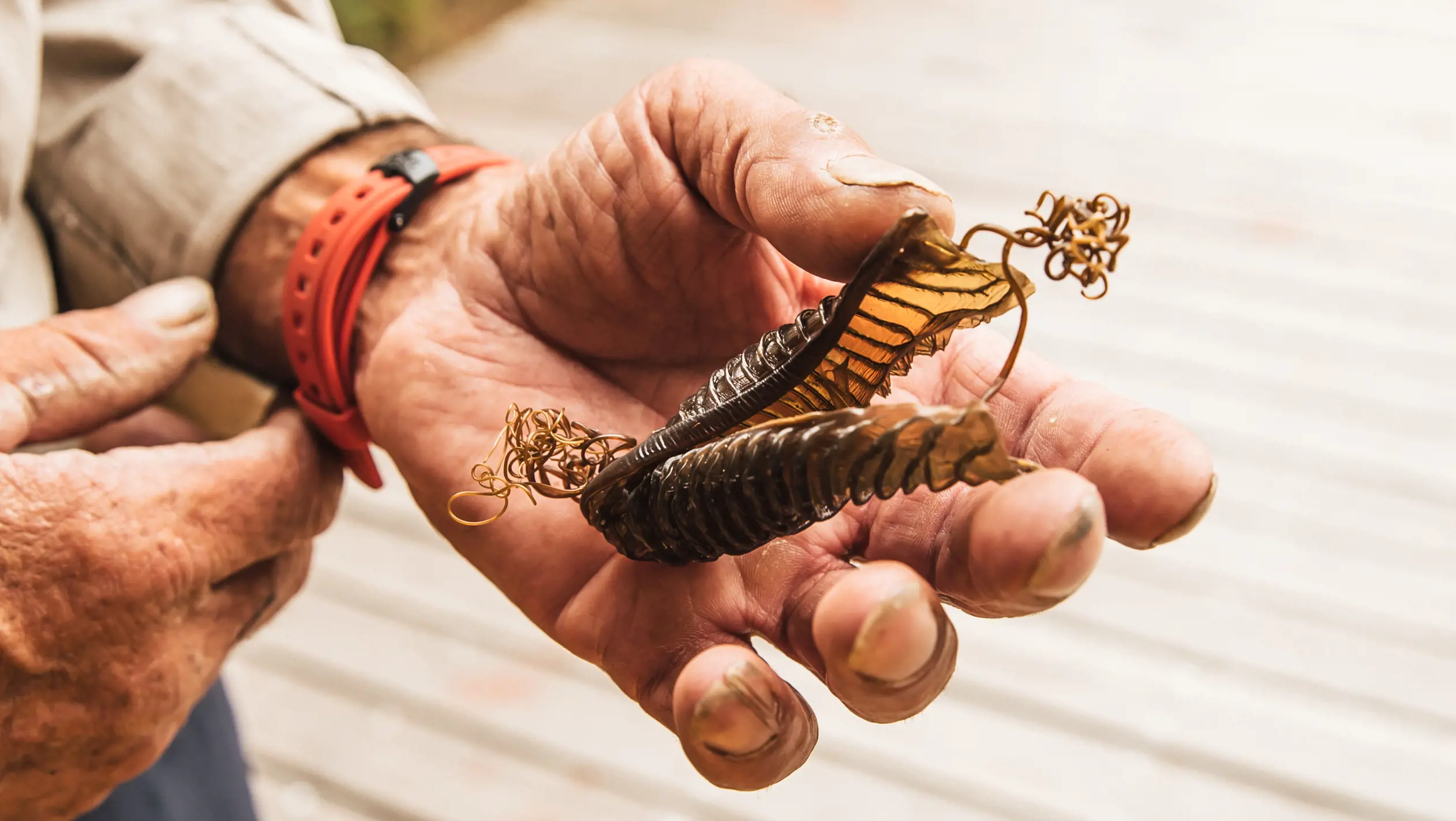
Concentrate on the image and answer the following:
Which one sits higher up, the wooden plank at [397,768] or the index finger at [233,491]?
the index finger at [233,491]

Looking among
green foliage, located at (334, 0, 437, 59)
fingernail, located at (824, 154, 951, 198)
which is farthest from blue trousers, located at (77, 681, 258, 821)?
green foliage, located at (334, 0, 437, 59)

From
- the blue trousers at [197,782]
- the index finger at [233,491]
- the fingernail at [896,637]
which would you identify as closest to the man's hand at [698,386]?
the fingernail at [896,637]

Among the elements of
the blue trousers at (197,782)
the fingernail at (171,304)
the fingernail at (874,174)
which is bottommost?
the blue trousers at (197,782)

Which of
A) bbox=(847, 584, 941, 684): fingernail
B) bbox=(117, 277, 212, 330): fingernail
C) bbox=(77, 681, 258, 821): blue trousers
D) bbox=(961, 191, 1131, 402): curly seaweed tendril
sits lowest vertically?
bbox=(77, 681, 258, 821): blue trousers

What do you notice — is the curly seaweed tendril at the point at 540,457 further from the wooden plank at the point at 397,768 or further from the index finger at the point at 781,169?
the wooden plank at the point at 397,768

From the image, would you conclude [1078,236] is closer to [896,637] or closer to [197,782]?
[896,637]

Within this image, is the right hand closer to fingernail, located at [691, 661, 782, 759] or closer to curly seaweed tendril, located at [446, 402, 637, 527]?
curly seaweed tendril, located at [446, 402, 637, 527]
